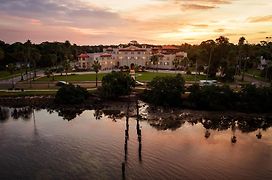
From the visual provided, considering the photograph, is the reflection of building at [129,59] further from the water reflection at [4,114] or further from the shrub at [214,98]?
the shrub at [214,98]

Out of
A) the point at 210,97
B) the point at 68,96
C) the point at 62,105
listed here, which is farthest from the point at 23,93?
the point at 210,97

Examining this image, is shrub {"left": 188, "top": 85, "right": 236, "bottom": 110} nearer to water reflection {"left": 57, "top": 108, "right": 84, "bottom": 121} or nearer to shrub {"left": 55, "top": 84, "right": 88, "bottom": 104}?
water reflection {"left": 57, "top": 108, "right": 84, "bottom": 121}

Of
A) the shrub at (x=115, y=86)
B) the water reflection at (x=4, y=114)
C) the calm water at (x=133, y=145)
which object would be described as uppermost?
the shrub at (x=115, y=86)

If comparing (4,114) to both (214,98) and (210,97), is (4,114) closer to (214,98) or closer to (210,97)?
(210,97)

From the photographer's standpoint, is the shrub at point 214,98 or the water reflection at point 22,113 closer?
the water reflection at point 22,113

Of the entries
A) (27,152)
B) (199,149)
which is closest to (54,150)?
(27,152)

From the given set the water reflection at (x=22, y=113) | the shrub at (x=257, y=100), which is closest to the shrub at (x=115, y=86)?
the water reflection at (x=22, y=113)

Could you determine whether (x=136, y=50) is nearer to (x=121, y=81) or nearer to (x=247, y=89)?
(x=121, y=81)

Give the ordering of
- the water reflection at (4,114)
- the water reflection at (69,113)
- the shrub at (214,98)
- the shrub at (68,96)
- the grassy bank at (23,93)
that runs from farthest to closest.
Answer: the grassy bank at (23,93) → the shrub at (68,96) → the shrub at (214,98) → the water reflection at (69,113) → the water reflection at (4,114)
